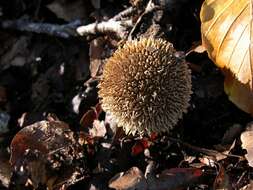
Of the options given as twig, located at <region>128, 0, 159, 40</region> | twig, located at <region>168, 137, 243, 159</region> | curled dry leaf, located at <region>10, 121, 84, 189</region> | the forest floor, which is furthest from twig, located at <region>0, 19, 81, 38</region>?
twig, located at <region>168, 137, 243, 159</region>

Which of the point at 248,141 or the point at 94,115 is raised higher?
the point at 248,141

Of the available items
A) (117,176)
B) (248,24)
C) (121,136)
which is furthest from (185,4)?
(117,176)

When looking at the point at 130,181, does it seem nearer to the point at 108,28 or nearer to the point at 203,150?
the point at 203,150

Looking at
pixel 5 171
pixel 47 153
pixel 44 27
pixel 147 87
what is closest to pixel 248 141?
pixel 147 87

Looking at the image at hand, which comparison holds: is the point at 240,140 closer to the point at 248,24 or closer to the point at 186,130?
the point at 186,130

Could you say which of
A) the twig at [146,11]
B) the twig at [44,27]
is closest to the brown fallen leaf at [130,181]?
the twig at [146,11]

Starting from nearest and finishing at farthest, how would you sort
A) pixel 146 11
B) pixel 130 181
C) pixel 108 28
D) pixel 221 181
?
pixel 221 181 → pixel 130 181 → pixel 146 11 → pixel 108 28

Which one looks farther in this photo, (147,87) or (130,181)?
(130,181)
